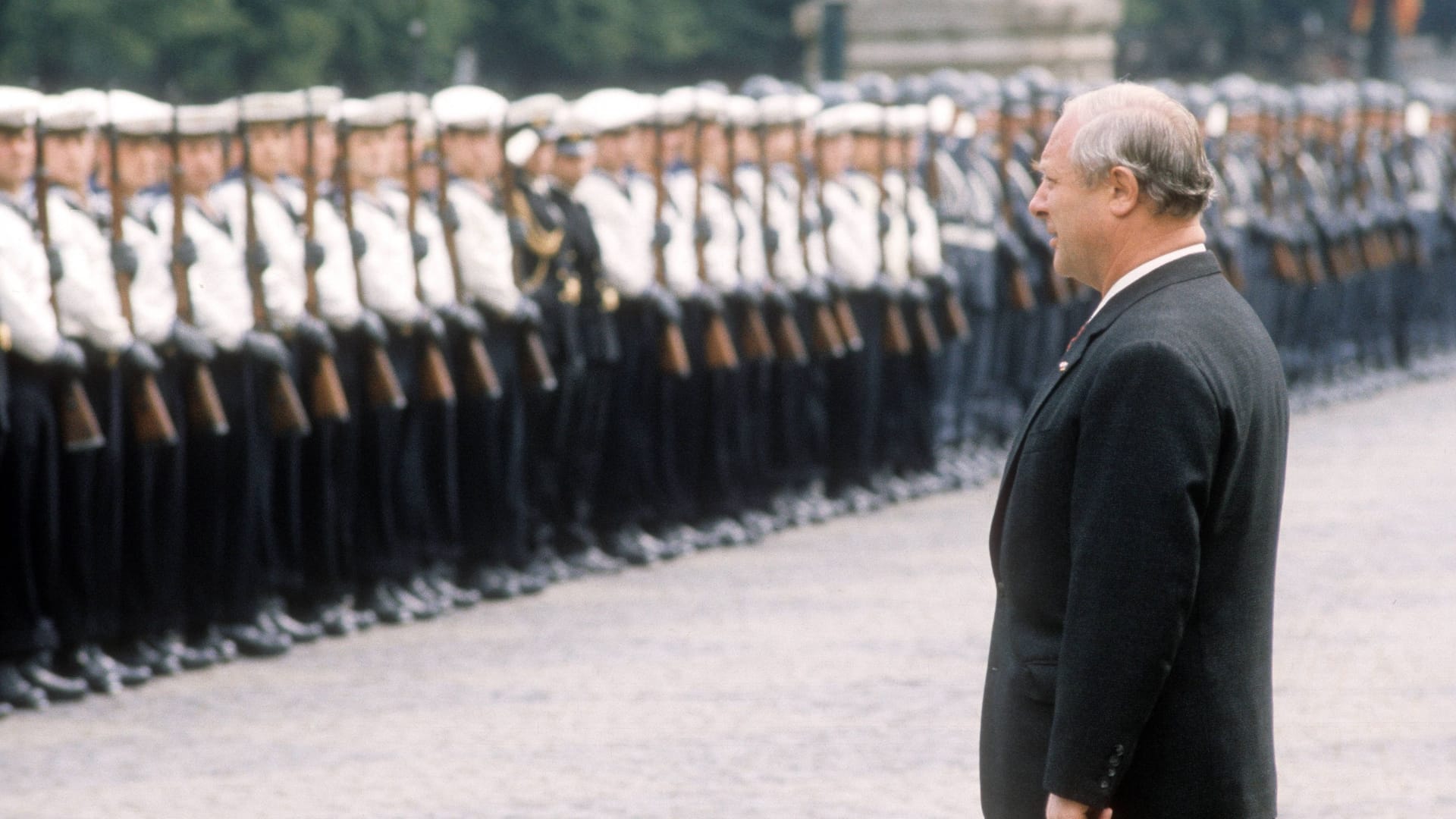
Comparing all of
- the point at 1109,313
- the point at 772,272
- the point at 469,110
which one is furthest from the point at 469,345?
the point at 1109,313

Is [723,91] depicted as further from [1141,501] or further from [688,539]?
[1141,501]

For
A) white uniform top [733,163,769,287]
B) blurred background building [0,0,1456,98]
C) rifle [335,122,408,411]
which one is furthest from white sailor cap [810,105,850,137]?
rifle [335,122,408,411]

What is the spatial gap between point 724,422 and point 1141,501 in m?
7.66

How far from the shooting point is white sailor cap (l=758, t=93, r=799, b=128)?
11000mm

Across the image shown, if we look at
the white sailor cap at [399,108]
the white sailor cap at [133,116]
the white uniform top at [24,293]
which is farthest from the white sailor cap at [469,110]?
the white uniform top at [24,293]

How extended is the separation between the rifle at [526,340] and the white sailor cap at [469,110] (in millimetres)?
71

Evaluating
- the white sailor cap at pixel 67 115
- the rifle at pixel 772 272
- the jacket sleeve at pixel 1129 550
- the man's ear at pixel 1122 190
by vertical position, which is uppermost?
the man's ear at pixel 1122 190

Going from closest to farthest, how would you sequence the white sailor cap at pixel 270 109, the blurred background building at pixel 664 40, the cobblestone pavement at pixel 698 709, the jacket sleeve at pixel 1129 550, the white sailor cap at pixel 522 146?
the jacket sleeve at pixel 1129 550
the cobblestone pavement at pixel 698 709
the white sailor cap at pixel 270 109
the white sailor cap at pixel 522 146
the blurred background building at pixel 664 40

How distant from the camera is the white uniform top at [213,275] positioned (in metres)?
7.93

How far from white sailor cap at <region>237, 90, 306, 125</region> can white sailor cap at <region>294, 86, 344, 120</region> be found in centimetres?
1

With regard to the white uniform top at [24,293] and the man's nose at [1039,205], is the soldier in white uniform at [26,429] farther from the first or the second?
the man's nose at [1039,205]

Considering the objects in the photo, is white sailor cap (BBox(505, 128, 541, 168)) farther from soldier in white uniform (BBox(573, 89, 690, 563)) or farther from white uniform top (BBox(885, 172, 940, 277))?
white uniform top (BBox(885, 172, 940, 277))

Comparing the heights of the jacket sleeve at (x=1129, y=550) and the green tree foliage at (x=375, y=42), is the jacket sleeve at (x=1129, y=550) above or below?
above

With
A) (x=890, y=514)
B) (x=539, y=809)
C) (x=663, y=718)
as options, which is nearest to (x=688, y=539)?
(x=890, y=514)
